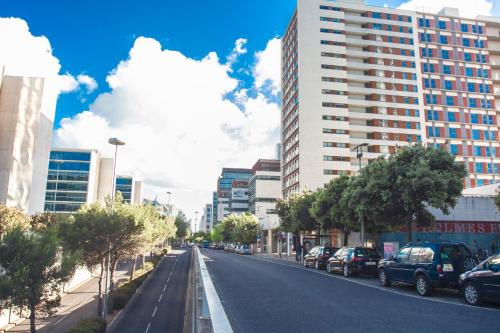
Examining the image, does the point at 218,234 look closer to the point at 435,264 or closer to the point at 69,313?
the point at 69,313

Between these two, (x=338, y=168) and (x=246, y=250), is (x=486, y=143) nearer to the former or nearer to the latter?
(x=338, y=168)

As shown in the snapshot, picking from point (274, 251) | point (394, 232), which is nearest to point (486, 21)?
point (274, 251)

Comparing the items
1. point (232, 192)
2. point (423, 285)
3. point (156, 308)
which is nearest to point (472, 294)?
point (423, 285)

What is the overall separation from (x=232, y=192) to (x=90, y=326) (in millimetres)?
125740

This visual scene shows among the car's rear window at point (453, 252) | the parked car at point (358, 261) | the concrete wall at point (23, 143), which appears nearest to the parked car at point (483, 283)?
the car's rear window at point (453, 252)

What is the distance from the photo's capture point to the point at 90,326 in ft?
64.9

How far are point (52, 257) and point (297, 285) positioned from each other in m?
14.0

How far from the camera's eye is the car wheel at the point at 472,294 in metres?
10.1

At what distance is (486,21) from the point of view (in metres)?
73.4

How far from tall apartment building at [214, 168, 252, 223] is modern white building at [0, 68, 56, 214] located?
89250 mm

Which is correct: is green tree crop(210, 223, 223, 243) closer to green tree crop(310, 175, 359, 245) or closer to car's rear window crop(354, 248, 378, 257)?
green tree crop(310, 175, 359, 245)

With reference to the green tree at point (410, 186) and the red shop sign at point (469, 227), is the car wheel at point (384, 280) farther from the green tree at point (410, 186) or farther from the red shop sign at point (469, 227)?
the red shop sign at point (469, 227)

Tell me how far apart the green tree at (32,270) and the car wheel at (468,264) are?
19.4 m

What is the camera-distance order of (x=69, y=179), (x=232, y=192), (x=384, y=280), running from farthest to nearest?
(x=232, y=192)
(x=69, y=179)
(x=384, y=280)
